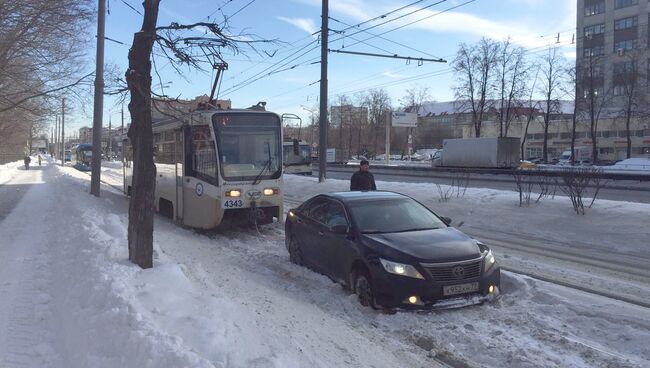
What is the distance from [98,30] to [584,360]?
70.7 feet

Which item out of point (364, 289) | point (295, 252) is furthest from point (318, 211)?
point (364, 289)

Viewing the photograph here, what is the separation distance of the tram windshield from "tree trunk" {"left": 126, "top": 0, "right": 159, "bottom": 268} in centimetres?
453

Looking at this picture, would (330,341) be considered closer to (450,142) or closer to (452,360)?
(452,360)

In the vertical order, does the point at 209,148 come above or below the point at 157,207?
above

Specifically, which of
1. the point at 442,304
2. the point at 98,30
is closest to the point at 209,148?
the point at 442,304

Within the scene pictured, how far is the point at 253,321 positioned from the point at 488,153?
4264cm

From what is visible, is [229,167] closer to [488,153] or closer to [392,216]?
[392,216]

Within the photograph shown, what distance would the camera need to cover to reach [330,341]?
17.2ft

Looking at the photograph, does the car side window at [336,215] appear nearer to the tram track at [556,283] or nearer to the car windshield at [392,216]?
the car windshield at [392,216]

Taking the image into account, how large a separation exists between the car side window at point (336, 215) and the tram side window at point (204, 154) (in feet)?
14.6

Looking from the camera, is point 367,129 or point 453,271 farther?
point 367,129

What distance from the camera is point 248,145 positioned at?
41.0 ft

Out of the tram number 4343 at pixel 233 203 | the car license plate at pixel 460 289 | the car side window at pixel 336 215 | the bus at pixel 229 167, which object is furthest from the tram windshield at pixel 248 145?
the car license plate at pixel 460 289

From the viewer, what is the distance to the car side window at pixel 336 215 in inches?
307
